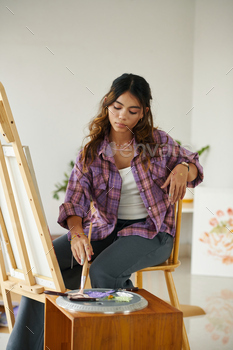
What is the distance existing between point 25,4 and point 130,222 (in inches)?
25.7

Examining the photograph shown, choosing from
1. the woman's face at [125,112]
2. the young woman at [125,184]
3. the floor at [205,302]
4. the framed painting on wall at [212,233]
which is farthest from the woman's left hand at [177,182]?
the framed painting on wall at [212,233]

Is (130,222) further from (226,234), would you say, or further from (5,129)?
(226,234)

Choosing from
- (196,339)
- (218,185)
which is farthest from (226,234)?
(196,339)

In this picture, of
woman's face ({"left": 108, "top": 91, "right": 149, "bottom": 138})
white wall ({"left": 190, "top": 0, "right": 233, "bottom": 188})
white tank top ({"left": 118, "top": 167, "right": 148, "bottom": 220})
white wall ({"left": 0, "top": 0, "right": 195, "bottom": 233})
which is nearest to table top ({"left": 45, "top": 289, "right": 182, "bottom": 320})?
white tank top ({"left": 118, "top": 167, "right": 148, "bottom": 220})

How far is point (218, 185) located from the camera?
1.63m

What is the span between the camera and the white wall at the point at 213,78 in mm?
1039

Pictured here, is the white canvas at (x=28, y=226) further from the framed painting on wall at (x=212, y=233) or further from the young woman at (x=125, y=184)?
the framed painting on wall at (x=212, y=233)

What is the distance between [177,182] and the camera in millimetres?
820

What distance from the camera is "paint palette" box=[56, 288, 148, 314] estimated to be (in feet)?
1.85

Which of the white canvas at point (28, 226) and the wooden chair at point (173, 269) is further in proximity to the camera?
the wooden chair at point (173, 269)

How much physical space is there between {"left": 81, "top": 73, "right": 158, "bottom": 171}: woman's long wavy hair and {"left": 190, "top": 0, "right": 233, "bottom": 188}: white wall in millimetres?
297

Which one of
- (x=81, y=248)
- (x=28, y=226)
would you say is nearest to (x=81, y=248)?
(x=81, y=248)

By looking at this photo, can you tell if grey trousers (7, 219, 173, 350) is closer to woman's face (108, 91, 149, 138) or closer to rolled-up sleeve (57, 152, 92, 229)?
rolled-up sleeve (57, 152, 92, 229)

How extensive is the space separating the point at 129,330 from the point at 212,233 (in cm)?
118
